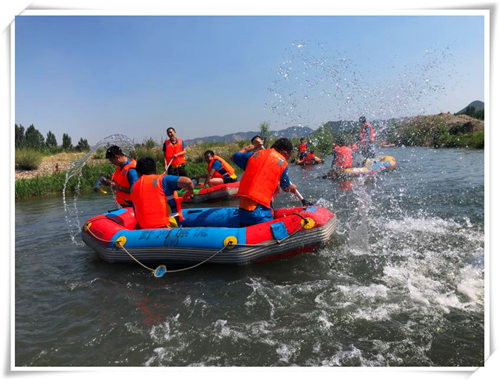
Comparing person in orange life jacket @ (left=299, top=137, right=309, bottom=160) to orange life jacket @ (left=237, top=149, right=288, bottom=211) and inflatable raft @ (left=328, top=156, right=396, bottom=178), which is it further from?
orange life jacket @ (left=237, top=149, right=288, bottom=211)

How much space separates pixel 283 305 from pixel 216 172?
6413mm

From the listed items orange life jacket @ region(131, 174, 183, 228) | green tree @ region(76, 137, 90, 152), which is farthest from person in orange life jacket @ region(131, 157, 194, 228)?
green tree @ region(76, 137, 90, 152)

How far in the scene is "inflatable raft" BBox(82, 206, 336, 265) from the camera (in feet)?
16.4

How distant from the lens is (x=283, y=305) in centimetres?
406

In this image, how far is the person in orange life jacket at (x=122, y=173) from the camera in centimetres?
615

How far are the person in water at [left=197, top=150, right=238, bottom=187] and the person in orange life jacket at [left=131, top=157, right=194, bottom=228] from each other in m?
4.01

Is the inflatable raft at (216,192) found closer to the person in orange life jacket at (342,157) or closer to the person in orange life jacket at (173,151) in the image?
→ the person in orange life jacket at (173,151)

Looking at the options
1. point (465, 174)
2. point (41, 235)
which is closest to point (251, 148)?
point (41, 235)

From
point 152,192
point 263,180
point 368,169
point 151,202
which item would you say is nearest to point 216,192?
point 151,202

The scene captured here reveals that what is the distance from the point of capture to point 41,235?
7.94 meters

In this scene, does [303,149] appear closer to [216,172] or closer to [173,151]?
[216,172]

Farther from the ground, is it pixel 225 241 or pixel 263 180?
pixel 263 180

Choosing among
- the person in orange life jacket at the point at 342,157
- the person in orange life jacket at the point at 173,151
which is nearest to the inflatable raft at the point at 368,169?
the person in orange life jacket at the point at 342,157
